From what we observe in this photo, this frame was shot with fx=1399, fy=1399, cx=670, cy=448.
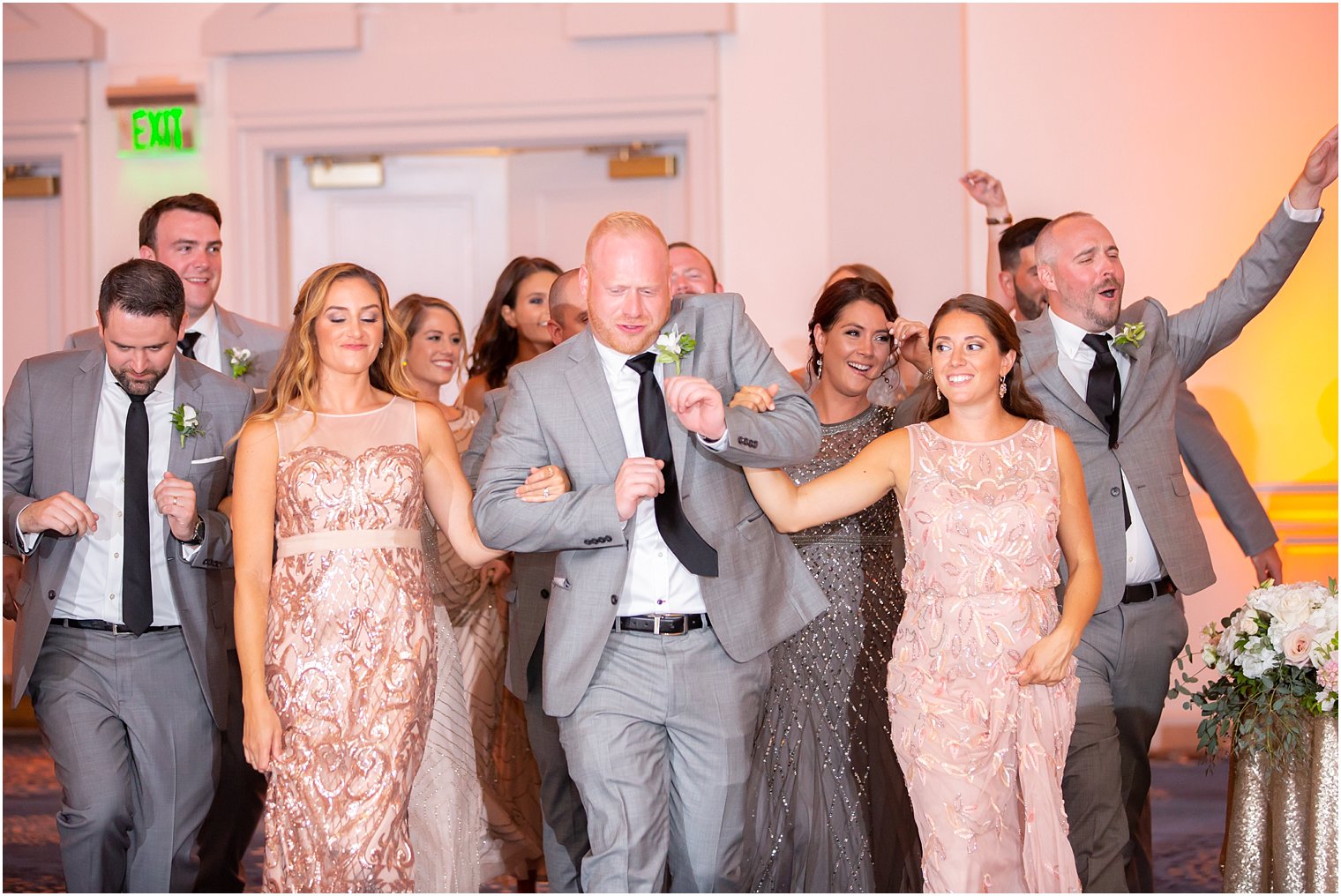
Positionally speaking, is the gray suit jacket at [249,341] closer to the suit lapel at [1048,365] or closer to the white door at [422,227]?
the white door at [422,227]

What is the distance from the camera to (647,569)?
370 cm

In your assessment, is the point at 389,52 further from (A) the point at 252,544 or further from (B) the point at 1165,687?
(B) the point at 1165,687

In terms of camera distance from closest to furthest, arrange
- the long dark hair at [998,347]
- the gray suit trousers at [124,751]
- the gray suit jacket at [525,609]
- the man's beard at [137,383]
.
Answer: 1. the long dark hair at [998,347]
2. the gray suit trousers at [124,751]
3. the man's beard at [137,383]
4. the gray suit jacket at [525,609]

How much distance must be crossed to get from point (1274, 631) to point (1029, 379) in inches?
42.4

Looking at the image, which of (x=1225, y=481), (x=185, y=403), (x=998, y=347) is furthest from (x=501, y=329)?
(x=1225, y=481)

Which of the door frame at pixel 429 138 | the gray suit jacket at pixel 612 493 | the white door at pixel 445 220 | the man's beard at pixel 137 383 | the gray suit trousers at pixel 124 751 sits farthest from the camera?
the white door at pixel 445 220

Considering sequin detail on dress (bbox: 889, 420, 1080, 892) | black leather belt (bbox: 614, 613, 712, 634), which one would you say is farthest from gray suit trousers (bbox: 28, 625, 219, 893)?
sequin detail on dress (bbox: 889, 420, 1080, 892)

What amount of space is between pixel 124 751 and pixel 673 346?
2141 millimetres

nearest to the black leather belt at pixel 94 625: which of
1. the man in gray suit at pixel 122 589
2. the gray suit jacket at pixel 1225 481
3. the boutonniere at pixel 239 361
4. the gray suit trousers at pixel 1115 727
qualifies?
the man in gray suit at pixel 122 589

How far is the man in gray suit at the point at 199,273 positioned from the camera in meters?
5.10

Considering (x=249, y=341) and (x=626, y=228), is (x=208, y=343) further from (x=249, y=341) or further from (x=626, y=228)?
(x=626, y=228)

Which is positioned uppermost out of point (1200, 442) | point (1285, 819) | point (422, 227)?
point (422, 227)

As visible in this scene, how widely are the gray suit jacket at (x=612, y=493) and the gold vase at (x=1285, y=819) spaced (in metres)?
1.41

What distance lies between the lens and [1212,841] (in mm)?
5691
